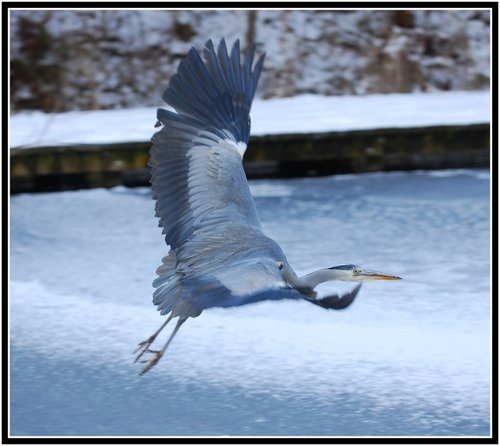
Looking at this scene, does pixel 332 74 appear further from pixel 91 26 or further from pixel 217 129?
pixel 217 129

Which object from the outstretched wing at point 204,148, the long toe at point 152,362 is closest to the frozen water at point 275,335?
the long toe at point 152,362

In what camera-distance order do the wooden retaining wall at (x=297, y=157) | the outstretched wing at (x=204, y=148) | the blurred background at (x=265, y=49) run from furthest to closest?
the blurred background at (x=265, y=49)
the wooden retaining wall at (x=297, y=157)
the outstretched wing at (x=204, y=148)

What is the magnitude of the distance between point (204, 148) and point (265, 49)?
5.03 metres

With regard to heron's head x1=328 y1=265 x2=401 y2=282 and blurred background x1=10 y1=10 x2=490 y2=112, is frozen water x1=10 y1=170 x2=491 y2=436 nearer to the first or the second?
heron's head x1=328 y1=265 x2=401 y2=282

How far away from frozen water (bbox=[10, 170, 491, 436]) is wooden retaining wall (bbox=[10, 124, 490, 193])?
52 centimetres

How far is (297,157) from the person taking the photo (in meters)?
6.14

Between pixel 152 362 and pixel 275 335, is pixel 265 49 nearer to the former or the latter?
pixel 275 335

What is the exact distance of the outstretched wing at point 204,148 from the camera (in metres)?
3.09

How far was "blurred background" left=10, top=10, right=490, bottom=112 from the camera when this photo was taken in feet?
25.7

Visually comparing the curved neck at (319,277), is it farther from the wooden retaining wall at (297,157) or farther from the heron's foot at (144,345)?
Answer: the wooden retaining wall at (297,157)

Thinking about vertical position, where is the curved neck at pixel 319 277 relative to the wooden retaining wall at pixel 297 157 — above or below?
below

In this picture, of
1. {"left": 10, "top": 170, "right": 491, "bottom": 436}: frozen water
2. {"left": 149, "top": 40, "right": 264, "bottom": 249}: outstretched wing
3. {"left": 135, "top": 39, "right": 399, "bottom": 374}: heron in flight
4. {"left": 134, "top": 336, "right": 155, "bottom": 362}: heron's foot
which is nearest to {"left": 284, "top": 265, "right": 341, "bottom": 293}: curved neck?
{"left": 135, "top": 39, "right": 399, "bottom": 374}: heron in flight

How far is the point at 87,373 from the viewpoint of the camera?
346 cm

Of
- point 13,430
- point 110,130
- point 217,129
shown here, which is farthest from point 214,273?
point 110,130
